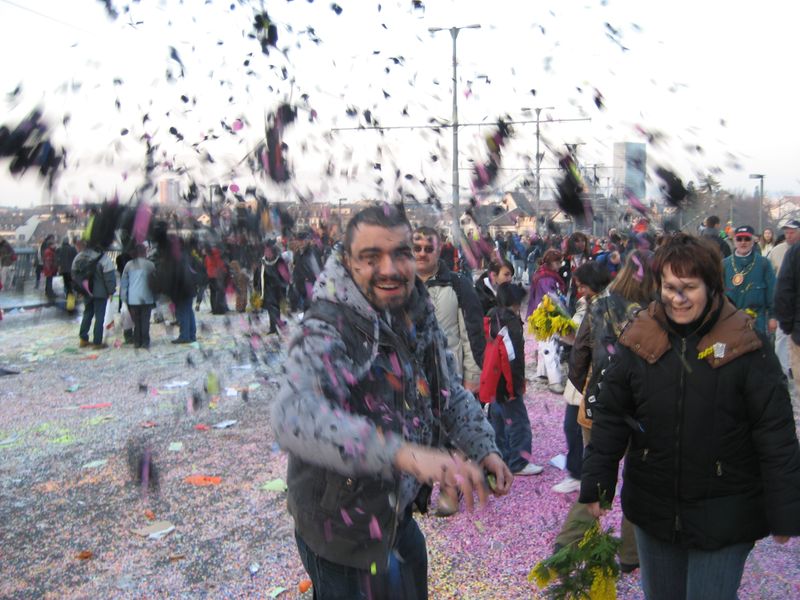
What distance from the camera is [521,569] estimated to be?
3.81m

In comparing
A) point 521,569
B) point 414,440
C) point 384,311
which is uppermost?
point 384,311

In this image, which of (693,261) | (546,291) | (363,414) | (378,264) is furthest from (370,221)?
(546,291)

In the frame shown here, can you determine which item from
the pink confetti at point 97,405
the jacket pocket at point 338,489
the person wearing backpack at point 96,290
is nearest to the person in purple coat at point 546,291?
the pink confetti at point 97,405

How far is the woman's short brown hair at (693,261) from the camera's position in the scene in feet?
8.23

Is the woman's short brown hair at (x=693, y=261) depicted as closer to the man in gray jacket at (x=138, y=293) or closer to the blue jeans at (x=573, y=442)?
the blue jeans at (x=573, y=442)

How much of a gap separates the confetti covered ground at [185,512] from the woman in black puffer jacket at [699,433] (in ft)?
4.17

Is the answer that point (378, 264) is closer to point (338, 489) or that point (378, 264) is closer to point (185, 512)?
point (338, 489)

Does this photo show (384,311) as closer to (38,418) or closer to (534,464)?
(534,464)

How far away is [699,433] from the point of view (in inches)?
93.6

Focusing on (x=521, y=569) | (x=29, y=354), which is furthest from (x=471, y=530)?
(x=29, y=354)

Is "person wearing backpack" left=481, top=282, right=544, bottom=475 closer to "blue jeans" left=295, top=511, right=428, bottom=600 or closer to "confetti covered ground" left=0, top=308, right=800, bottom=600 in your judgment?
Answer: "confetti covered ground" left=0, top=308, right=800, bottom=600

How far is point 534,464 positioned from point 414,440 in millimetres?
3650

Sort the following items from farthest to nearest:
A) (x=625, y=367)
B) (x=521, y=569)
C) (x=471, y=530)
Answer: (x=471, y=530) → (x=521, y=569) → (x=625, y=367)

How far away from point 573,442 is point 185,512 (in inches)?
103
